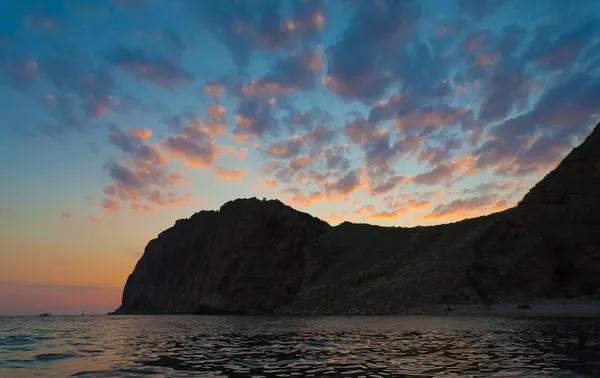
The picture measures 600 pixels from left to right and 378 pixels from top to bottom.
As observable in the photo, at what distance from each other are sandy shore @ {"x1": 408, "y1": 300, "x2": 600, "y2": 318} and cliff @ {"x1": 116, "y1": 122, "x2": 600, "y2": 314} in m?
3.62

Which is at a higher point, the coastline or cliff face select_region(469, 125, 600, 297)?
cliff face select_region(469, 125, 600, 297)

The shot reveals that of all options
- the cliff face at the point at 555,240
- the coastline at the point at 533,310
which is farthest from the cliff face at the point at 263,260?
the cliff face at the point at 555,240

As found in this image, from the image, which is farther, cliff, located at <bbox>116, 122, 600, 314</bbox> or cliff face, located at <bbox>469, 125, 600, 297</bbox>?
cliff, located at <bbox>116, 122, 600, 314</bbox>

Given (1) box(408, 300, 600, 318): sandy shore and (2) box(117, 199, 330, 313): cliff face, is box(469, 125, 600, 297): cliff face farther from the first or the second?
(2) box(117, 199, 330, 313): cliff face

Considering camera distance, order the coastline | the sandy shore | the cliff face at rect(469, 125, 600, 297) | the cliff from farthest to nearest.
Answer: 1. the cliff
2. the cliff face at rect(469, 125, 600, 297)
3. the sandy shore
4. the coastline

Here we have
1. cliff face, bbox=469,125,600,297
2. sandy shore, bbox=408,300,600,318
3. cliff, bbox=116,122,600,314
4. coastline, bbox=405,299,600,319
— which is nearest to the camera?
coastline, bbox=405,299,600,319

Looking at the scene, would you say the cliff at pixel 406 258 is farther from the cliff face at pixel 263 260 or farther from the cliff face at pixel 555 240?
the cliff face at pixel 263 260

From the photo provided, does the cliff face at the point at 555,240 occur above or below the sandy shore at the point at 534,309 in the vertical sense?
above

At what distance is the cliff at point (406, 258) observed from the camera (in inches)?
3337

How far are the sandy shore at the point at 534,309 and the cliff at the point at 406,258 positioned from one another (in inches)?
143

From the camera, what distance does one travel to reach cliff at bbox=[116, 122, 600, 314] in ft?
278

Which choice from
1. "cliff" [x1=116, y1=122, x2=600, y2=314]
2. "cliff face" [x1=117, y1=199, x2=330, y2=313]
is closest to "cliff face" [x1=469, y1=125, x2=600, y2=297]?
"cliff" [x1=116, y1=122, x2=600, y2=314]

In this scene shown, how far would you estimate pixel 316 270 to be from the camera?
151500 mm

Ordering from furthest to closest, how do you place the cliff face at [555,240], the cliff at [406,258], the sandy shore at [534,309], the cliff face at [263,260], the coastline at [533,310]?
the cliff face at [263,260] < the cliff at [406,258] < the cliff face at [555,240] < the sandy shore at [534,309] < the coastline at [533,310]
